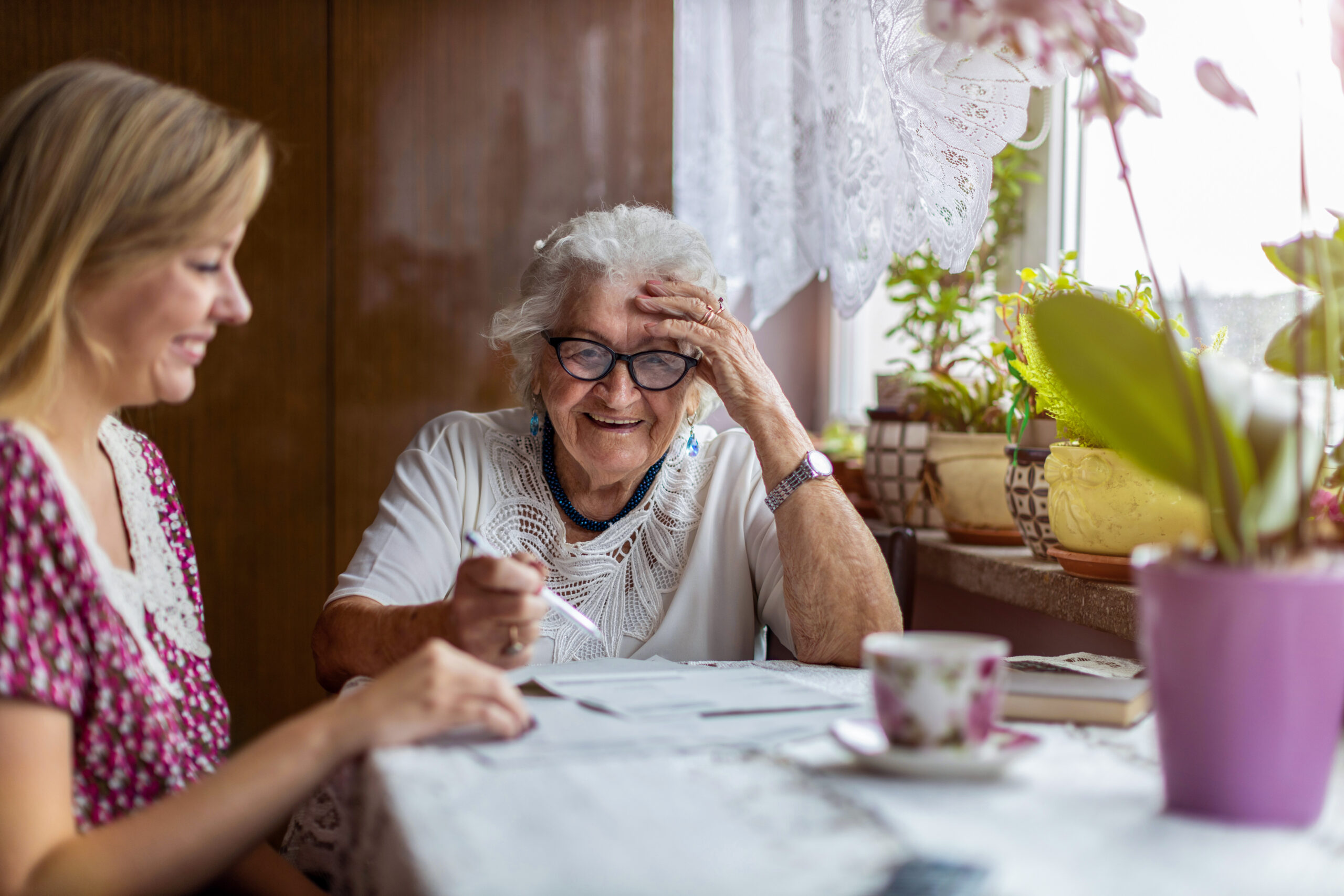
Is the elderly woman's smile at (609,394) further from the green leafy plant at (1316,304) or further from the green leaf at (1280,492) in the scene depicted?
the green leaf at (1280,492)

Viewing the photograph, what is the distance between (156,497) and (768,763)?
697 millimetres

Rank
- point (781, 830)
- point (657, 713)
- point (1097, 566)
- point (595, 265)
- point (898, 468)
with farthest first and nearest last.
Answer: point (898, 468), point (595, 265), point (1097, 566), point (657, 713), point (781, 830)

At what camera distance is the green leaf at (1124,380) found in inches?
27.2

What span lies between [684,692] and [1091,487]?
0.71 metres

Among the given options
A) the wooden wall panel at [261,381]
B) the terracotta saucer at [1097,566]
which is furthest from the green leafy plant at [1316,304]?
the wooden wall panel at [261,381]

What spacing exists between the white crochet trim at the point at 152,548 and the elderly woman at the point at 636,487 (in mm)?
325

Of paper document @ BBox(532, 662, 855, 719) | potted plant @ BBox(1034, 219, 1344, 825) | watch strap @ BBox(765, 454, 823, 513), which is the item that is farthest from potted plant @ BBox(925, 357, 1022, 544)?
potted plant @ BBox(1034, 219, 1344, 825)

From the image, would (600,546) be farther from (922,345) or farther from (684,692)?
(922,345)

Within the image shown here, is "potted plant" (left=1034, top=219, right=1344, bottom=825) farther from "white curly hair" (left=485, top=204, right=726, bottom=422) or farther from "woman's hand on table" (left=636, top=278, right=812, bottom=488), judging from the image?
"white curly hair" (left=485, top=204, right=726, bottom=422)

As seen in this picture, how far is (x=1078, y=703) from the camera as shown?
2.81 feet

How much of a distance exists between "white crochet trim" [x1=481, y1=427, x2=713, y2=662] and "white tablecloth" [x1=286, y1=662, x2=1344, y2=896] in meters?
0.70

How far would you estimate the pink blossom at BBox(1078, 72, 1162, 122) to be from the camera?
758mm

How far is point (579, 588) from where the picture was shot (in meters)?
1.48

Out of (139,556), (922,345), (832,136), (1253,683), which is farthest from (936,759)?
(922,345)
